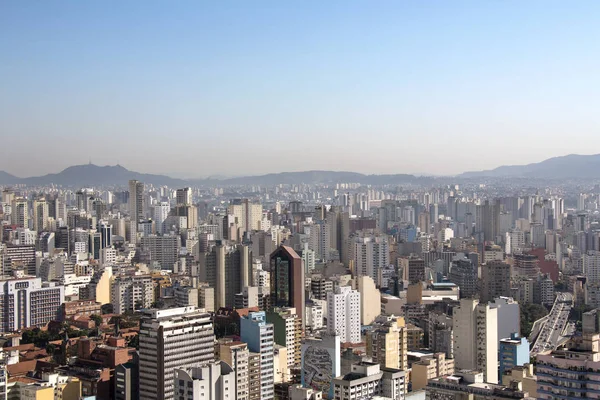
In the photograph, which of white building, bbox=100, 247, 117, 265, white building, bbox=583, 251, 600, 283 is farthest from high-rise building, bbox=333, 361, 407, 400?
white building, bbox=100, 247, 117, 265

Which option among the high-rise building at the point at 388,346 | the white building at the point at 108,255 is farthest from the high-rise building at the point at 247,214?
the high-rise building at the point at 388,346

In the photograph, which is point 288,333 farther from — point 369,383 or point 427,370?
point 369,383

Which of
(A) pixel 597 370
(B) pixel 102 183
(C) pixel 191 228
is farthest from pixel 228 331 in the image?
(B) pixel 102 183

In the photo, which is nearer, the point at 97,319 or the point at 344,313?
the point at 344,313

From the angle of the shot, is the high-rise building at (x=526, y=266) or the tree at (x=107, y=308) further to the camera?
the high-rise building at (x=526, y=266)

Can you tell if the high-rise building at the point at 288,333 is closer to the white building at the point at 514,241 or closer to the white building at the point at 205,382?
the white building at the point at 205,382

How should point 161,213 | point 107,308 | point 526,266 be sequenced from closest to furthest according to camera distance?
point 107,308, point 526,266, point 161,213

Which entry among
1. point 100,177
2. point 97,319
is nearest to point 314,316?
point 97,319
